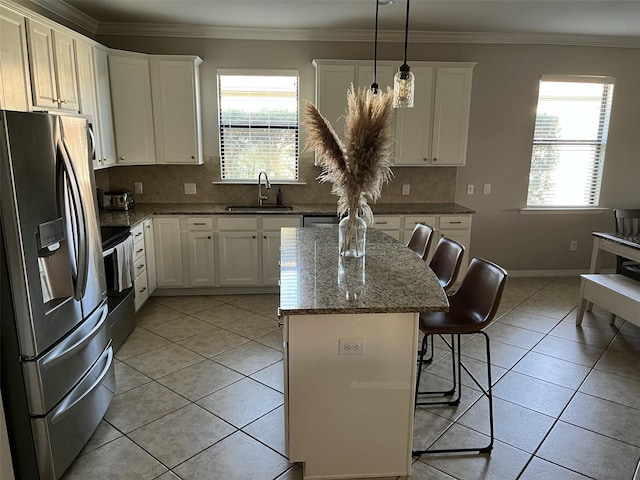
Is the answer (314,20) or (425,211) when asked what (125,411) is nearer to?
(425,211)

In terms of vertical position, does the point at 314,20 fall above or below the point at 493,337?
above

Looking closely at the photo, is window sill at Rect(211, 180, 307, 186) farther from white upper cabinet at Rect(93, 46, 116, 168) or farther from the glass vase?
the glass vase

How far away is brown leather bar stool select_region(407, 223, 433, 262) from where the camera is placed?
314cm

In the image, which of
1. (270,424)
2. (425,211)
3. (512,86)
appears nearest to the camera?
(270,424)

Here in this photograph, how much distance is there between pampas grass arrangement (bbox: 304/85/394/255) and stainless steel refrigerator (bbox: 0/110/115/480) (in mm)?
1181

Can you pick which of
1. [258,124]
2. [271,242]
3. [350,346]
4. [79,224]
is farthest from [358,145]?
[258,124]

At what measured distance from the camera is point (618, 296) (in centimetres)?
347

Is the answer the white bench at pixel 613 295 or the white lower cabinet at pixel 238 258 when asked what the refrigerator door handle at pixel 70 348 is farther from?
the white bench at pixel 613 295

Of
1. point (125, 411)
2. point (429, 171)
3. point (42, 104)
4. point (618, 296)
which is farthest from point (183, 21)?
point (618, 296)

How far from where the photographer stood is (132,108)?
425cm

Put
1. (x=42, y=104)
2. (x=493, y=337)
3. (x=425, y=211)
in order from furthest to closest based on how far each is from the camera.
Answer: (x=425, y=211)
(x=493, y=337)
(x=42, y=104)

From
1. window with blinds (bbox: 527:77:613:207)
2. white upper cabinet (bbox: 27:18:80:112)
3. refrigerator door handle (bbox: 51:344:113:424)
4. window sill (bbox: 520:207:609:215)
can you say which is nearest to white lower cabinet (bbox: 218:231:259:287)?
white upper cabinet (bbox: 27:18:80:112)

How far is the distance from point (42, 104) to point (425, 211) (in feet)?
11.1

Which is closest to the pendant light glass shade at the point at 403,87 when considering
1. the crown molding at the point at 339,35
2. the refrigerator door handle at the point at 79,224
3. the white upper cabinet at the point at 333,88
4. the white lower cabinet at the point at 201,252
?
the refrigerator door handle at the point at 79,224
